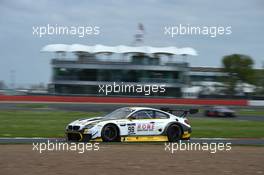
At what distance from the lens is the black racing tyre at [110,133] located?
15.5m

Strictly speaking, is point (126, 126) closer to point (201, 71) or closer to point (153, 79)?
point (153, 79)

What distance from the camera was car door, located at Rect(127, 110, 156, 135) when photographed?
16.2 metres

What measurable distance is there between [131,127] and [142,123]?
0.43 m

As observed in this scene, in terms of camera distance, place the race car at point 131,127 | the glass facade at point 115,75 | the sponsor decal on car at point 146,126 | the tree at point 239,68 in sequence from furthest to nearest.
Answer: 1. the tree at point 239,68
2. the glass facade at point 115,75
3. the sponsor decal on car at point 146,126
4. the race car at point 131,127

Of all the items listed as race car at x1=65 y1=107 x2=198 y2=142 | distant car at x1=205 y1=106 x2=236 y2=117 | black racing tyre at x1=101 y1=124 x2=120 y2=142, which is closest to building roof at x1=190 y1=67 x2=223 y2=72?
distant car at x1=205 y1=106 x2=236 y2=117

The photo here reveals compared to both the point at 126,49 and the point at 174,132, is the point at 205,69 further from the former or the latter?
the point at 174,132

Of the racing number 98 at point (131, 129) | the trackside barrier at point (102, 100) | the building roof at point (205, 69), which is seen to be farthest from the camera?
the building roof at point (205, 69)

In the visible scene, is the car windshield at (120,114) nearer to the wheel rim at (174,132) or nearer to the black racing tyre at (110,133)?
the black racing tyre at (110,133)

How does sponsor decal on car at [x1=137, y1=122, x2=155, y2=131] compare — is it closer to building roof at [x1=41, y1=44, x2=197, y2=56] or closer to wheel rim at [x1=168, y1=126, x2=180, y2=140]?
wheel rim at [x1=168, y1=126, x2=180, y2=140]

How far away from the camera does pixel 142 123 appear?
16344mm

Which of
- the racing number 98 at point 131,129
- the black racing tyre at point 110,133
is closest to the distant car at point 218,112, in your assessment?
the racing number 98 at point 131,129

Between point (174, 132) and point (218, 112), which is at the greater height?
point (174, 132)

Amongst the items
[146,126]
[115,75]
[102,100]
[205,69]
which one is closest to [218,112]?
[102,100]

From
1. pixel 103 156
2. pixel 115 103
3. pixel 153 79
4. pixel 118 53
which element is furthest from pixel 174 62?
pixel 103 156
